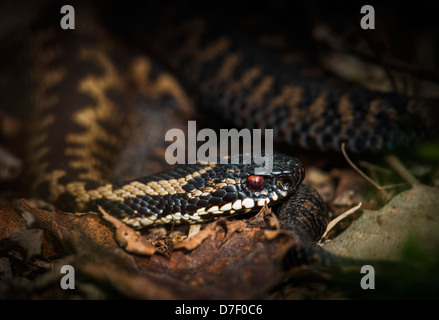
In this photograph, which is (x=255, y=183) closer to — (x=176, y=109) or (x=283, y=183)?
(x=283, y=183)

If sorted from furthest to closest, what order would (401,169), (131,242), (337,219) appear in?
1. (401,169)
2. (337,219)
3. (131,242)

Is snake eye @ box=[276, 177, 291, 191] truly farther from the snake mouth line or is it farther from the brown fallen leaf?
the brown fallen leaf

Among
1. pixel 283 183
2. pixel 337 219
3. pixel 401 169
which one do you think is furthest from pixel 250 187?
pixel 401 169

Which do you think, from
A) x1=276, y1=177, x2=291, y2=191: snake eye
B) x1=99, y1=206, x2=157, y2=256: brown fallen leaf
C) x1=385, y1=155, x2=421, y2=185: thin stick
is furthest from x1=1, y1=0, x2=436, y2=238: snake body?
x1=99, y1=206, x2=157, y2=256: brown fallen leaf

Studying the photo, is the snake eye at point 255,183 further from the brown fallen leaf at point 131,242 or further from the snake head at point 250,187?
the brown fallen leaf at point 131,242

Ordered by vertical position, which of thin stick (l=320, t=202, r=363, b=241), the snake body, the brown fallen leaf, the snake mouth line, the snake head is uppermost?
the snake body

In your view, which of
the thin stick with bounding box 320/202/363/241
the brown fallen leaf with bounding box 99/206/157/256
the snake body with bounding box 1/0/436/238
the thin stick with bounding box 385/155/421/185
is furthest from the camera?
the snake body with bounding box 1/0/436/238
